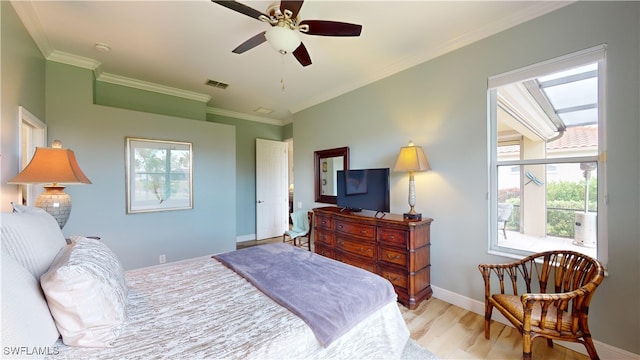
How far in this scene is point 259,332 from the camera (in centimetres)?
106

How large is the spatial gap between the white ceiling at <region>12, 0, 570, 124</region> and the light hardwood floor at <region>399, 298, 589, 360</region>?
2.74m

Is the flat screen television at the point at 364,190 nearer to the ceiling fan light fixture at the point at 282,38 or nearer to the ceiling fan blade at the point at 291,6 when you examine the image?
the ceiling fan light fixture at the point at 282,38

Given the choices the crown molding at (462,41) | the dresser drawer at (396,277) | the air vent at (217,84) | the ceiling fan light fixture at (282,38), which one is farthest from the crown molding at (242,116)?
the dresser drawer at (396,277)

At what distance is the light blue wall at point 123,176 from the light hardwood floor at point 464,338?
3.19 meters

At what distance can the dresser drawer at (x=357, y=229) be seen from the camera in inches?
110

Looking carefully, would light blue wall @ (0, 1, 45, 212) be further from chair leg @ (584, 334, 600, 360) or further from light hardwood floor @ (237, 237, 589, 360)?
chair leg @ (584, 334, 600, 360)

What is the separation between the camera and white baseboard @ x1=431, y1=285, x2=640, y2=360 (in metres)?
1.72

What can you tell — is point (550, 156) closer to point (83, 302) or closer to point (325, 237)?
point (325, 237)

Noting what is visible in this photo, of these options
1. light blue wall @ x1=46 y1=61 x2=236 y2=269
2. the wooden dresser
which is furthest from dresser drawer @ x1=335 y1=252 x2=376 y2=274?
light blue wall @ x1=46 y1=61 x2=236 y2=269

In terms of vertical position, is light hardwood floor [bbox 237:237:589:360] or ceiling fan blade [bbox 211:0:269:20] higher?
ceiling fan blade [bbox 211:0:269:20]

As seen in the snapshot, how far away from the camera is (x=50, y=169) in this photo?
1946 mm

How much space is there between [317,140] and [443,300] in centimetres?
297

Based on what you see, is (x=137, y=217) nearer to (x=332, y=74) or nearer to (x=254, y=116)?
(x=254, y=116)

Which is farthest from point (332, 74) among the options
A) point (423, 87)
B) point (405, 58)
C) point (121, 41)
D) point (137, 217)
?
point (137, 217)
